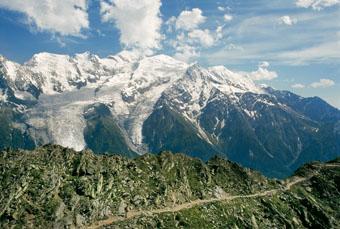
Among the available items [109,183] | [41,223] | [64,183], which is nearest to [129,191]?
[109,183]

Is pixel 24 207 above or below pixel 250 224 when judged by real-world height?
above

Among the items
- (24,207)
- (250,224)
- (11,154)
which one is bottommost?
(250,224)

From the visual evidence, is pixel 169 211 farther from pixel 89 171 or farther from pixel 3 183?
pixel 3 183

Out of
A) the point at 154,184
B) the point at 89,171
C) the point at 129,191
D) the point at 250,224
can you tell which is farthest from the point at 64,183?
the point at 250,224

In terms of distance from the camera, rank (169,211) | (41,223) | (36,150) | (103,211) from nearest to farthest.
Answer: (41,223) → (103,211) → (169,211) → (36,150)

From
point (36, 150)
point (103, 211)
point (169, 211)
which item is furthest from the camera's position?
point (36, 150)

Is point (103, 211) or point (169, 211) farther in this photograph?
point (169, 211)

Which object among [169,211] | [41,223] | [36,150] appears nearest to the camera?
[41,223]

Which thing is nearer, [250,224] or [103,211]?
[103,211]

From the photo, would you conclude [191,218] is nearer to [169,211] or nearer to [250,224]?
[169,211]
